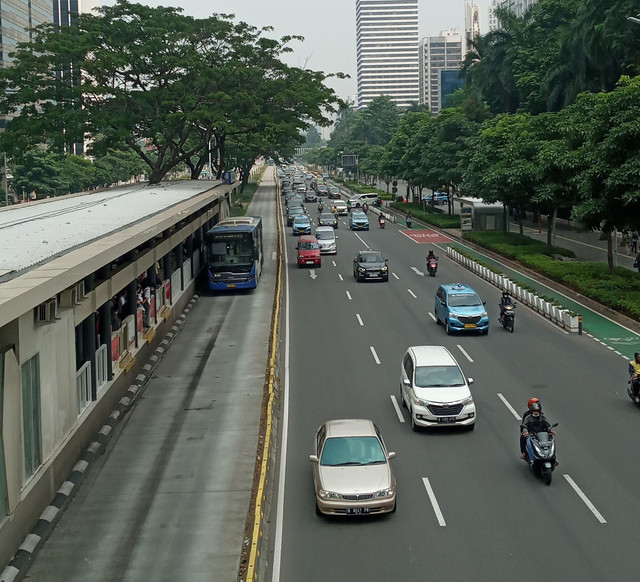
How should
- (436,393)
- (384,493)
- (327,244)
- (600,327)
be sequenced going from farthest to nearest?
(327,244)
(600,327)
(436,393)
(384,493)

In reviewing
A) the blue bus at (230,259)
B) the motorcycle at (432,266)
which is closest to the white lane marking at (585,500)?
the blue bus at (230,259)

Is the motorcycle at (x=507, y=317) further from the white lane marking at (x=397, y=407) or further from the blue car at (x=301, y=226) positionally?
the blue car at (x=301, y=226)

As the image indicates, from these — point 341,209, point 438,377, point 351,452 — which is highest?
point 341,209

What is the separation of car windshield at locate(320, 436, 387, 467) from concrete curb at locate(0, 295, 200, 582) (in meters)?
5.23

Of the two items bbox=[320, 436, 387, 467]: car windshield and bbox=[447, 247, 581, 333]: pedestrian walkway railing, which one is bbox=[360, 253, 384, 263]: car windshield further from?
bbox=[320, 436, 387, 467]: car windshield

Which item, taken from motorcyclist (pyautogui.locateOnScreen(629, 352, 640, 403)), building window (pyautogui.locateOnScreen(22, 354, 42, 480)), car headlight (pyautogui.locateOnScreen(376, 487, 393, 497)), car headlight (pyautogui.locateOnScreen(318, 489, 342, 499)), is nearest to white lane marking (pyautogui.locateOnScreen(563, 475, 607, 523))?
car headlight (pyautogui.locateOnScreen(376, 487, 393, 497))

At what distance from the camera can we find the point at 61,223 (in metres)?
24.9

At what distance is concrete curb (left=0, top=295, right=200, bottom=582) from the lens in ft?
46.2

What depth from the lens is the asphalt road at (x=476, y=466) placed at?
14.2 m

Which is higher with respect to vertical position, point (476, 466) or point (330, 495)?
point (330, 495)

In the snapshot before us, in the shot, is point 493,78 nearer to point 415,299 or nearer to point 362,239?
point 362,239

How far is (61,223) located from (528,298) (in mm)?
22094

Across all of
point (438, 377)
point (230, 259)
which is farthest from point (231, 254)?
point (438, 377)

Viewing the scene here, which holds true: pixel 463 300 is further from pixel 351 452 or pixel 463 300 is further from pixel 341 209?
pixel 341 209
